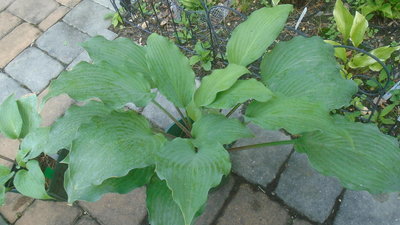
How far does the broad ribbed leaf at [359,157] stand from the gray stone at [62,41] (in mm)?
1775

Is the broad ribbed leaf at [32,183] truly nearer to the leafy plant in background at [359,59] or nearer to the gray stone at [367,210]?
the gray stone at [367,210]

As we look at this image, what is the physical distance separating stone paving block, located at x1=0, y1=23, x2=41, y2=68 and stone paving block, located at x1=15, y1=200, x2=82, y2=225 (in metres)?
1.16

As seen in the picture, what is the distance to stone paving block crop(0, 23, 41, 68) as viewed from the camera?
2.53 m

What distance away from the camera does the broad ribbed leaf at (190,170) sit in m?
1.04

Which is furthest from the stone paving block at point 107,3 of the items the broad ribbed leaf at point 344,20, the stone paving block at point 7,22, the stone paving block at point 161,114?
the broad ribbed leaf at point 344,20

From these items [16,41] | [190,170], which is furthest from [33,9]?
[190,170]

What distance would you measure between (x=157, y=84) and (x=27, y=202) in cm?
114

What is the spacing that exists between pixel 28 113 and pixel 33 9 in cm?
148

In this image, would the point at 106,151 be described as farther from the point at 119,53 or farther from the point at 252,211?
the point at 252,211

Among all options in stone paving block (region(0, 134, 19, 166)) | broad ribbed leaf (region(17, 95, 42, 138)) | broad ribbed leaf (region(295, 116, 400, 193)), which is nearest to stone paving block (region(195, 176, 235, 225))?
broad ribbed leaf (region(295, 116, 400, 193))

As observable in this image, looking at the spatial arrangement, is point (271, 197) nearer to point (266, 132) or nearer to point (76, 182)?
point (266, 132)

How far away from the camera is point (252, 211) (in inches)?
68.1

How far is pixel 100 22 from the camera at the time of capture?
258 cm

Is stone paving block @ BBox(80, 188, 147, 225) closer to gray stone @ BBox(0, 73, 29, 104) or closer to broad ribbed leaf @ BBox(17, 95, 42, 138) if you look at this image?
broad ribbed leaf @ BBox(17, 95, 42, 138)
